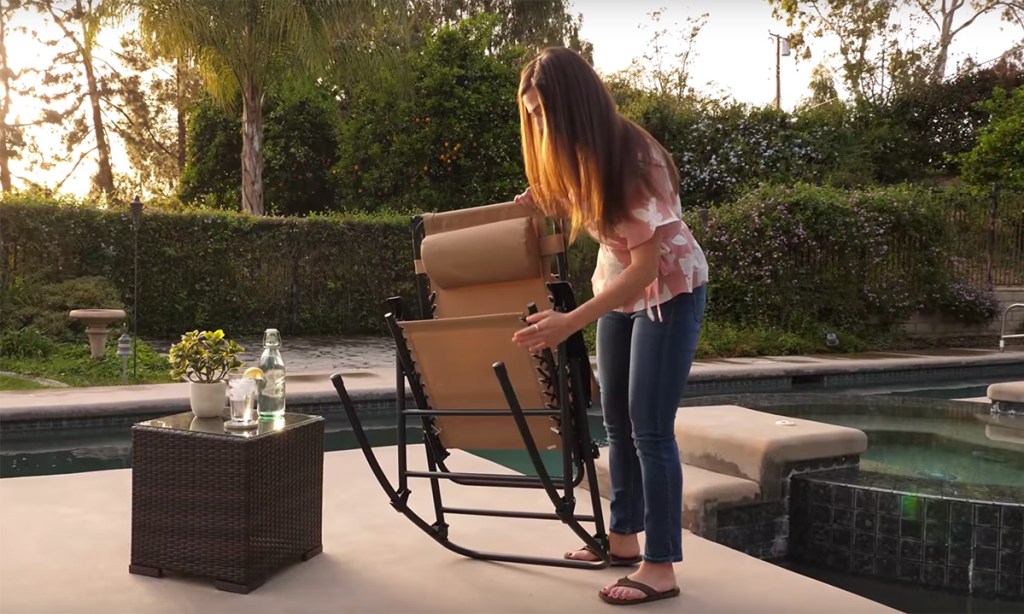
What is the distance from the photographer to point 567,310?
2.27m

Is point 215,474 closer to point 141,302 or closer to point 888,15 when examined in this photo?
point 141,302

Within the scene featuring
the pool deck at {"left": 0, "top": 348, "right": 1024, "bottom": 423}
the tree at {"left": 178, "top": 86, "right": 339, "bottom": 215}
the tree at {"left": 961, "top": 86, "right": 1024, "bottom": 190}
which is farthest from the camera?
the tree at {"left": 178, "top": 86, "right": 339, "bottom": 215}

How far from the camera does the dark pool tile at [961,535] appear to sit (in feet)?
9.98

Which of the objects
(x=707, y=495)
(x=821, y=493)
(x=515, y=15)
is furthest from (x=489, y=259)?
(x=515, y=15)

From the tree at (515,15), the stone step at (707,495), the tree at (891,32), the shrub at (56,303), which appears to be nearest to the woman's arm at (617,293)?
the stone step at (707,495)

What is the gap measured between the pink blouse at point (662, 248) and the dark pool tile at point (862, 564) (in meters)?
1.53

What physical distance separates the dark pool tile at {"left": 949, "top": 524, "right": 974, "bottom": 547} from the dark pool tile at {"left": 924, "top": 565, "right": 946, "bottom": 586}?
9 centimetres

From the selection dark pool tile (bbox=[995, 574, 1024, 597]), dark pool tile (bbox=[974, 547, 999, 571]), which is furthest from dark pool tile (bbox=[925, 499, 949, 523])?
dark pool tile (bbox=[995, 574, 1024, 597])

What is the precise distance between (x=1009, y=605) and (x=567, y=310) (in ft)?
6.03

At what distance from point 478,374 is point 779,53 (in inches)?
942

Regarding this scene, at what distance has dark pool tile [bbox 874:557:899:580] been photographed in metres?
3.13

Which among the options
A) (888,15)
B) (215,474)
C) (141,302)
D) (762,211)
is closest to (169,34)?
(141,302)

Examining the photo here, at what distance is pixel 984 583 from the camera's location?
3.02 metres

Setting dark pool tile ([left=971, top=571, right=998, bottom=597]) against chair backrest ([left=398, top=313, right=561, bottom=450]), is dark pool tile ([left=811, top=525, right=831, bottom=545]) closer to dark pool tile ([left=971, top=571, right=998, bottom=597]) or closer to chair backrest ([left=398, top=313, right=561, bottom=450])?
dark pool tile ([left=971, top=571, right=998, bottom=597])
